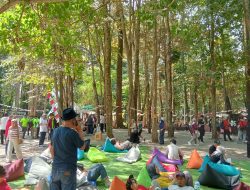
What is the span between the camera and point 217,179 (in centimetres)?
961

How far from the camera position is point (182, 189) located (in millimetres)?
7594

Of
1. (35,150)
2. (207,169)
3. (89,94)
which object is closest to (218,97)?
(89,94)

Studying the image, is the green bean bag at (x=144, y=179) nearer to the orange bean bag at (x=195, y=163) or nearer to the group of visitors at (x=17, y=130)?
the orange bean bag at (x=195, y=163)

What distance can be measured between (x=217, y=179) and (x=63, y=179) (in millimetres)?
5584

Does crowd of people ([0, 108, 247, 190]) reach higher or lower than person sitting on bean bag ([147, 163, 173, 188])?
higher

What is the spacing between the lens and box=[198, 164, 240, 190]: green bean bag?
9453 mm

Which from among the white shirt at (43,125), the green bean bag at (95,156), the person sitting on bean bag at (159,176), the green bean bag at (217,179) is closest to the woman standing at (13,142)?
the green bean bag at (95,156)

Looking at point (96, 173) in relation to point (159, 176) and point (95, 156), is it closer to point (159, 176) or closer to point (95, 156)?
point (159, 176)

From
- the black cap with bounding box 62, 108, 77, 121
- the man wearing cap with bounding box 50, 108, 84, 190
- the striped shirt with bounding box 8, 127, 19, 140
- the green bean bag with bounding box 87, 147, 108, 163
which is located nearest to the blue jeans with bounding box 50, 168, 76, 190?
the man wearing cap with bounding box 50, 108, 84, 190

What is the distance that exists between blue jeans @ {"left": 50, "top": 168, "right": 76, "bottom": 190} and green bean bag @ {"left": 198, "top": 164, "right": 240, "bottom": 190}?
5391 millimetres

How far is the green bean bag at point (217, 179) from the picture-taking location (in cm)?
945

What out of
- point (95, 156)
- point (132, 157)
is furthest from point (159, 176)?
point (95, 156)

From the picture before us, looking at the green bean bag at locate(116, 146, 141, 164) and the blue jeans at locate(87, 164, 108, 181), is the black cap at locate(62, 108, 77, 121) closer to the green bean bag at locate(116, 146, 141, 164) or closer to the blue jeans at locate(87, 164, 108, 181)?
the blue jeans at locate(87, 164, 108, 181)

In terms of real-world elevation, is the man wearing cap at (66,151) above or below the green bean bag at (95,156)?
above
